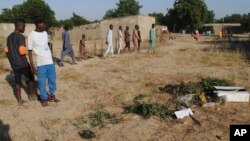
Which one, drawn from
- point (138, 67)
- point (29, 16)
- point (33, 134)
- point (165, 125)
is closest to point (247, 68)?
point (138, 67)

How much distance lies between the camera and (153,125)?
5.59 metres

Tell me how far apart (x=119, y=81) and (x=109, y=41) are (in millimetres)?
4954

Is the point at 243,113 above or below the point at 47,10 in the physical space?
below

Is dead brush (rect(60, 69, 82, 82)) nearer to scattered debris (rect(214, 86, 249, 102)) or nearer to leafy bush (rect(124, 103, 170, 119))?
leafy bush (rect(124, 103, 170, 119))

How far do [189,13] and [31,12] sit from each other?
25.3m

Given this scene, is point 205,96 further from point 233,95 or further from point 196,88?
point 233,95

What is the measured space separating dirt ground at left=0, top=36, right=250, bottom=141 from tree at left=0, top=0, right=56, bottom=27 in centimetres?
4640

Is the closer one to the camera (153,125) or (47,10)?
(153,125)

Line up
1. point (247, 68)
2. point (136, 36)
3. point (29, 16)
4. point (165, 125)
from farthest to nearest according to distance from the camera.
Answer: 1. point (29, 16)
2. point (136, 36)
3. point (247, 68)
4. point (165, 125)

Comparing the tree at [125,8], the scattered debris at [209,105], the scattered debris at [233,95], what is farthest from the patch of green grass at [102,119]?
the tree at [125,8]

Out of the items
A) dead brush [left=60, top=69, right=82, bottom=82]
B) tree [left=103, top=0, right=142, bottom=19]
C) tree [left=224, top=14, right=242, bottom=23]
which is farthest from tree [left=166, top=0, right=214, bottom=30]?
dead brush [left=60, top=69, right=82, bottom=82]

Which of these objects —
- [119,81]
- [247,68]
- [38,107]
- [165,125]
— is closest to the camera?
[165,125]

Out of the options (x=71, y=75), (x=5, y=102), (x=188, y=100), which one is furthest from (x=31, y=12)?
(x=188, y=100)

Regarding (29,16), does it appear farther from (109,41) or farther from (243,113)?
(243,113)
